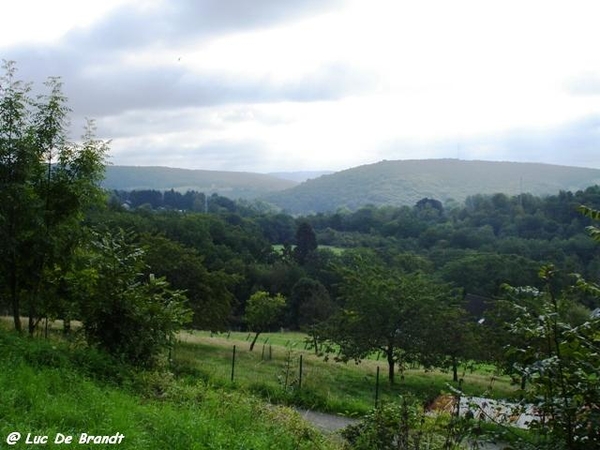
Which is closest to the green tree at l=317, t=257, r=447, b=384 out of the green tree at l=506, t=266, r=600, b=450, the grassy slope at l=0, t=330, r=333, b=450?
the grassy slope at l=0, t=330, r=333, b=450

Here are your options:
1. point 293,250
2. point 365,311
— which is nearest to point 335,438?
point 365,311

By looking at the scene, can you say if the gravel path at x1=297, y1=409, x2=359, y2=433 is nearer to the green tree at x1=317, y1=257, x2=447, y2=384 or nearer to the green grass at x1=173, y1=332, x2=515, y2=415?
the green grass at x1=173, y1=332, x2=515, y2=415

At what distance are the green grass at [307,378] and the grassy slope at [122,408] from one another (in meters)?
2.96

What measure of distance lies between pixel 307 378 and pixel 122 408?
36.2ft

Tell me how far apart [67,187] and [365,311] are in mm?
15678

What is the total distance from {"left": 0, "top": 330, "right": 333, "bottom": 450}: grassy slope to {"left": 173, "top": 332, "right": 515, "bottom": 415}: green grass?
9.71 ft

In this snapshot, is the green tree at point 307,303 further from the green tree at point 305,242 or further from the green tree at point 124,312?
the green tree at point 124,312

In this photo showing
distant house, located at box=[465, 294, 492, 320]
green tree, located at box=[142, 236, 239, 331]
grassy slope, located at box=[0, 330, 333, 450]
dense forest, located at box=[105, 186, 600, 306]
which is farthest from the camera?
dense forest, located at box=[105, 186, 600, 306]

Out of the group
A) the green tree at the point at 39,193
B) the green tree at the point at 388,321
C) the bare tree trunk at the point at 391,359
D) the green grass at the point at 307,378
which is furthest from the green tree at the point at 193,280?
the green tree at the point at 39,193

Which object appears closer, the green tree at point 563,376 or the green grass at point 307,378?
the green tree at point 563,376

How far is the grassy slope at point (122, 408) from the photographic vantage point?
6.94 meters

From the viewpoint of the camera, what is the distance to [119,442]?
21.5 ft

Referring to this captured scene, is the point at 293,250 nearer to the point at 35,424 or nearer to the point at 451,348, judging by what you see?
the point at 451,348

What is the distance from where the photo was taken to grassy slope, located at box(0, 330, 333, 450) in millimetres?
6938
